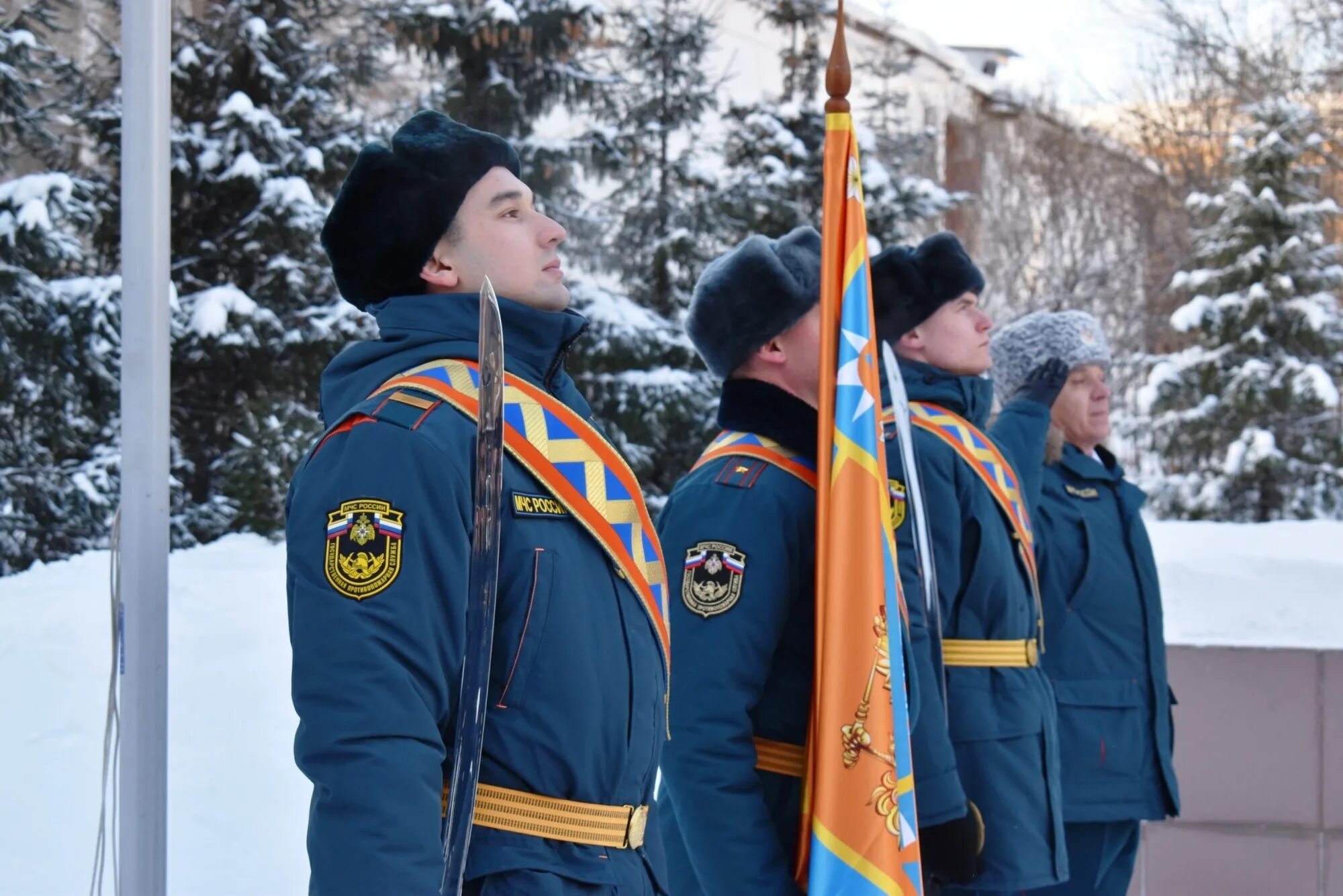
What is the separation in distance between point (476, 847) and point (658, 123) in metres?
11.2

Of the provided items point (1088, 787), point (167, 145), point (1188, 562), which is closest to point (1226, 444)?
point (1188, 562)

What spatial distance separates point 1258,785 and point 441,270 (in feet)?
12.3

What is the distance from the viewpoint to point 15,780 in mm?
4480

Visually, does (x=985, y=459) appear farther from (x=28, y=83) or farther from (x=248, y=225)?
(x=28, y=83)

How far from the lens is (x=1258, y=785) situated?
483 centimetres

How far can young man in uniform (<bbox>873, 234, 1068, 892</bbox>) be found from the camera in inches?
114

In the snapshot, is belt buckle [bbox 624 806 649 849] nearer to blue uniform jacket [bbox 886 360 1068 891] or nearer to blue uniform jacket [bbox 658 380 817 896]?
blue uniform jacket [bbox 658 380 817 896]

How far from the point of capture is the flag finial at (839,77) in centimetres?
270

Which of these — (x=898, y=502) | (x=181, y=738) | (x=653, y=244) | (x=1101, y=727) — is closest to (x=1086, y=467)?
(x=1101, y=727)

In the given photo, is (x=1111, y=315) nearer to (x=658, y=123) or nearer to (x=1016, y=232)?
(x=1016, y=232)

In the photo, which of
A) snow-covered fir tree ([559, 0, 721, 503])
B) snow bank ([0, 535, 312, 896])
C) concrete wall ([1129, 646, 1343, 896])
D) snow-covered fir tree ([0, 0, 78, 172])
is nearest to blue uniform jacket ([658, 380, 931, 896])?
snow bank ([0, 535, 312, 896])

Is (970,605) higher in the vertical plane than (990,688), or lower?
higher

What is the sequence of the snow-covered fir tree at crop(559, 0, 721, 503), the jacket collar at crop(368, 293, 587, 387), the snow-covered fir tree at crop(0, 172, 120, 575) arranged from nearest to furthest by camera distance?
the jacket collar at crop(368, 293, 587, 387), the snow-covered fir tree at crop(0, 172, 120, 575), the snow-covered fir tree at crop(559, 0, 721, 503)

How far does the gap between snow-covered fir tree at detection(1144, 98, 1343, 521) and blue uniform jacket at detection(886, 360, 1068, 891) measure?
1308cm
